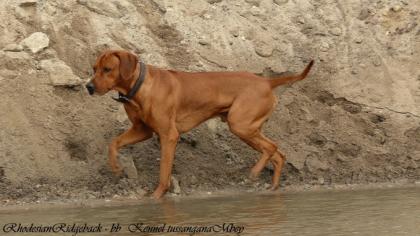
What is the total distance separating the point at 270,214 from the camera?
925 cm

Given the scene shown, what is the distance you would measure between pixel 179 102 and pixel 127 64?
0.80 metres

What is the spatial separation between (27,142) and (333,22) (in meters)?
5.13

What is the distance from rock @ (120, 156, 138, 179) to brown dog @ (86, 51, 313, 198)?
202 millimetres

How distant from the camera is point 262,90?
450 inches

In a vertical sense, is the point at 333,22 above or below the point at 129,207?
above

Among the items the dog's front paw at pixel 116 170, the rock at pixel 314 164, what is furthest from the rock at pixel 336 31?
the dog's front paw at pixel 116 170

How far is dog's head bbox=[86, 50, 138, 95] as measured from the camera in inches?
424

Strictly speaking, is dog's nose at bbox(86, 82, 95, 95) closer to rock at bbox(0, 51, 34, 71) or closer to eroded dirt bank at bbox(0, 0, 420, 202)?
eroded dirt bank at bbox(0, 0, 420, 202)

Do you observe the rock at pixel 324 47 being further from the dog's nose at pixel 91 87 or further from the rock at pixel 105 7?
the dog's nose at pixel 91 87

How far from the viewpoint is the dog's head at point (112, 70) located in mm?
10773

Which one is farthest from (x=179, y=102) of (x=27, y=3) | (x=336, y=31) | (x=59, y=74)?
(x=336, y=31)

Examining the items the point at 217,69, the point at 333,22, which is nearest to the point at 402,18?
the point at 333,22

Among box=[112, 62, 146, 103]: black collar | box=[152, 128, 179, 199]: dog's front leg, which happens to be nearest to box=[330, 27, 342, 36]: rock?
box=[152, 128, 179, 199]: dog's front leg

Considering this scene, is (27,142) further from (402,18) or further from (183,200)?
(402,18)
